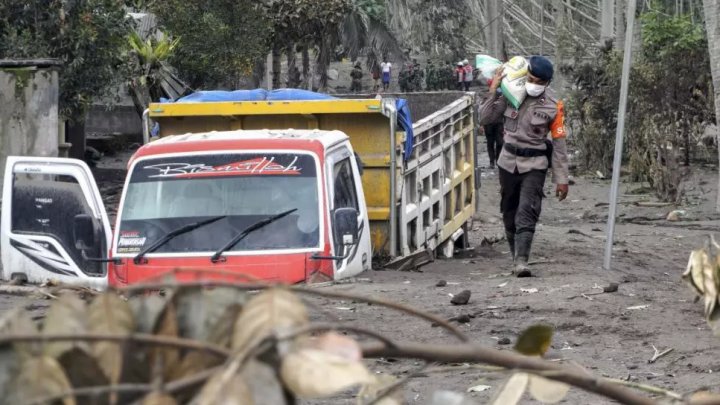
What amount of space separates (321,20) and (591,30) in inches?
2020

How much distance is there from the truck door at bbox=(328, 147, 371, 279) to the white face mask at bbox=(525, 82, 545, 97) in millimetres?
1626

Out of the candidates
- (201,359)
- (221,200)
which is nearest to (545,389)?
(201,359)

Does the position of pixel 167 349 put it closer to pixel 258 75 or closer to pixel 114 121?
pixel 114 121

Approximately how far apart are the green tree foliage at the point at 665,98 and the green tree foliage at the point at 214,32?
26.0 feet

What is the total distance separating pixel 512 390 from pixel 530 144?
333 inches

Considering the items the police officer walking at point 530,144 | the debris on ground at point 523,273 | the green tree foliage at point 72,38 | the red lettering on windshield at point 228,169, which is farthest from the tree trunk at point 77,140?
the red lettering on windshield at point 228,169

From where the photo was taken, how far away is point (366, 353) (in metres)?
1.90

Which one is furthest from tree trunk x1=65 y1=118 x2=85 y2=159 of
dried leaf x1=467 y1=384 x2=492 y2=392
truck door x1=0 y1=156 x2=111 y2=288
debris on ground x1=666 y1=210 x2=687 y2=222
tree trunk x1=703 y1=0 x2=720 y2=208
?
dried leaf x1=467 y1=384 x2=492 y2=392

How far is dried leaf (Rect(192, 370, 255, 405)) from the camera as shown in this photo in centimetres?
161

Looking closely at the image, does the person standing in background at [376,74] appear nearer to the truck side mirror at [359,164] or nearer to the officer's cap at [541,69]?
the truck side mirror at [359,164]

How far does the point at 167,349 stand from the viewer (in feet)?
5.72

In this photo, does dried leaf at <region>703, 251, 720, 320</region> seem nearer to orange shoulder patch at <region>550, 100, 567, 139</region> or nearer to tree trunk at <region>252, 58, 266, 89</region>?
orange shoulder patch at <region>550, 100, 567, 139</region>

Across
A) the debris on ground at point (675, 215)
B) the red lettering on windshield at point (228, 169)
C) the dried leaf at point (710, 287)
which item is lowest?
the debris on ground at point (675, 215)

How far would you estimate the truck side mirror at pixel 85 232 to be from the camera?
885 cm
